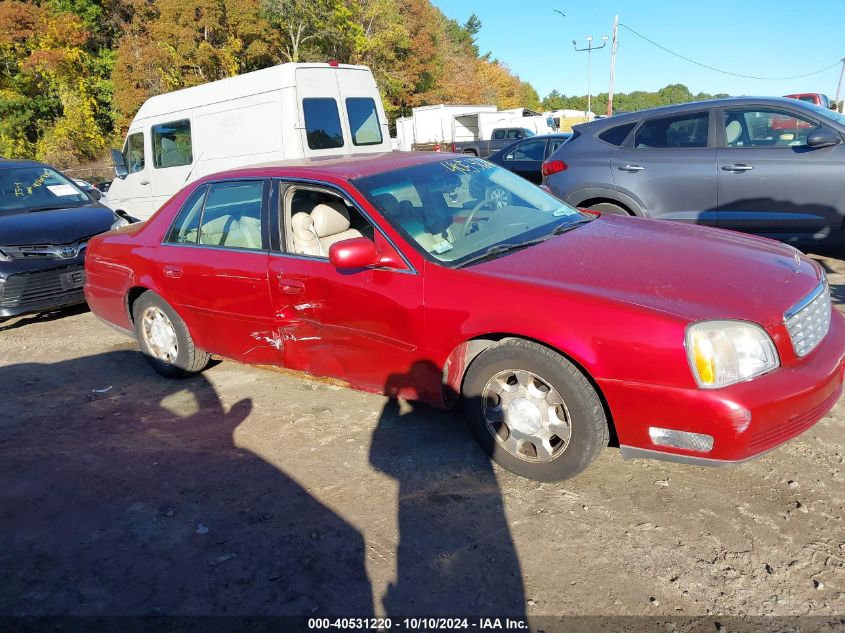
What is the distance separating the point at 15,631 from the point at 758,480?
10.6ft

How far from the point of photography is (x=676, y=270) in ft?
9.84

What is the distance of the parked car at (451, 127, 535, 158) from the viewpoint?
2407 centimetres

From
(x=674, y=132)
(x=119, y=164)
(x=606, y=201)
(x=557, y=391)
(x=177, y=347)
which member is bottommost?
(x=177, y=347)

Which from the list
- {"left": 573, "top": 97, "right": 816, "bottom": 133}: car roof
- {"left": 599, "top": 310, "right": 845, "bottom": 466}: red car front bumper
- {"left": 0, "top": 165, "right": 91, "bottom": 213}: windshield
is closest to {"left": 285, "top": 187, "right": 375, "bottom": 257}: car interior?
{"left": 599, "top": 310, "right": 845, "bottom": 466}: red car front bumper

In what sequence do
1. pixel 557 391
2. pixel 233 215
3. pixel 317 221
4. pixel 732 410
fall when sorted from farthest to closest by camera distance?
1. pixel 233 215
2. pixel 317 221
3. pixel 557 391
4. pixel 732 410

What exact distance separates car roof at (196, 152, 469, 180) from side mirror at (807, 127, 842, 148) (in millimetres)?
3514

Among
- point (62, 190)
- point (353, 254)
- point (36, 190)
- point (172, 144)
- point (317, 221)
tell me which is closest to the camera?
point (353, 254)

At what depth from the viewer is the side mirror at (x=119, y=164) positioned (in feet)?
34.3

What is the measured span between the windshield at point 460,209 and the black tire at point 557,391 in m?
0.60

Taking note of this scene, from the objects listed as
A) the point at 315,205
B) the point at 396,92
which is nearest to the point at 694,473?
the point at 315,205

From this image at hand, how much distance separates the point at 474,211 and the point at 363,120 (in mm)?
5871

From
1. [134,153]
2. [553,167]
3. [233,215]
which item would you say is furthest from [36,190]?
[553,167]

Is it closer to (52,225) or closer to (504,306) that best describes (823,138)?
(504,306)

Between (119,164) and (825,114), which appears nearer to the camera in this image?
(825,114)
